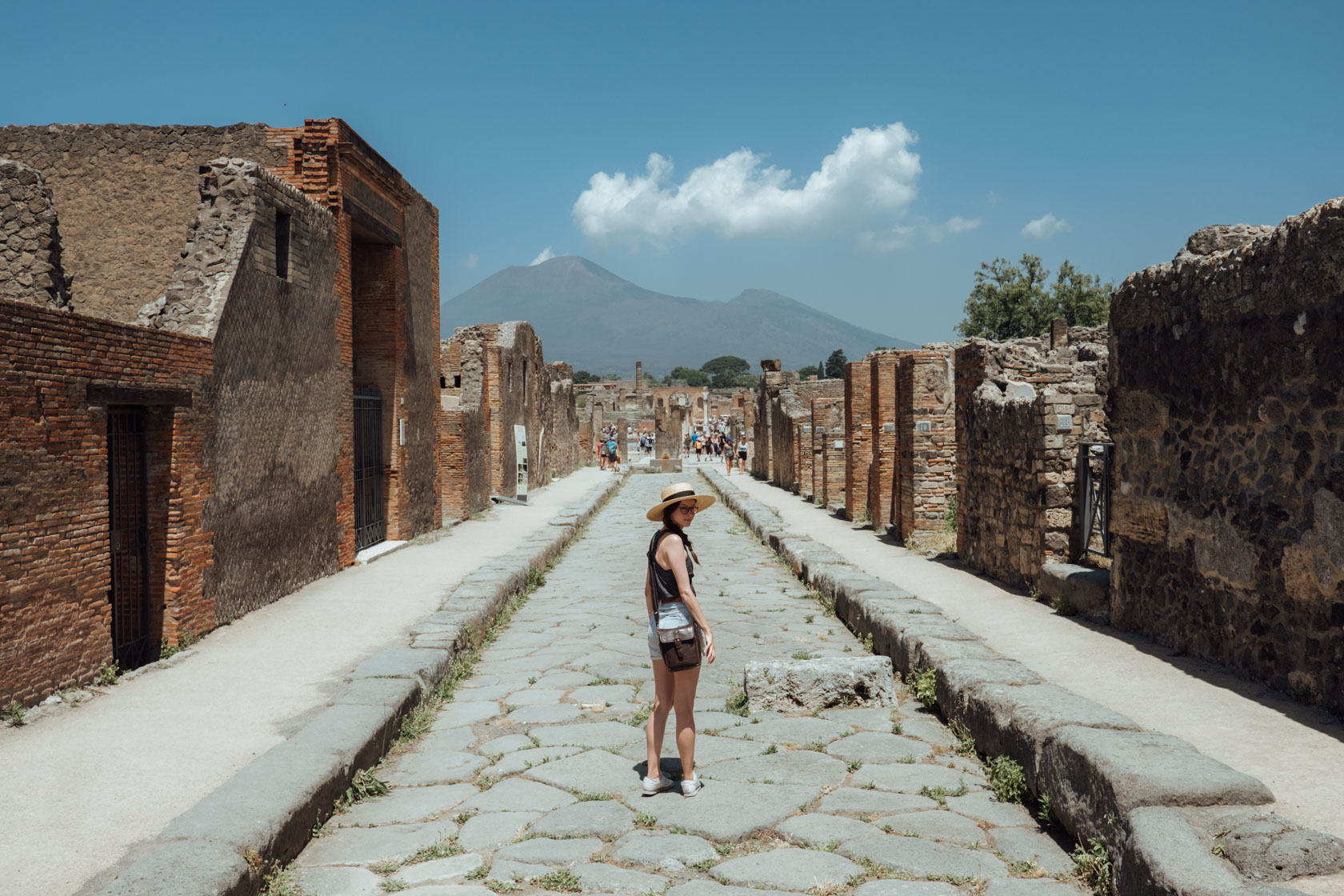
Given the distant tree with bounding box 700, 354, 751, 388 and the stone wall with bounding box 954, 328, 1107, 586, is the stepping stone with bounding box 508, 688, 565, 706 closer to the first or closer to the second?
the stone wall with bounding box 954, 328, 1107, 586

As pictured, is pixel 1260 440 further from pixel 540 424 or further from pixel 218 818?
pixel 540 424

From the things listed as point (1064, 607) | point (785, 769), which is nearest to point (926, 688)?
point (785, 769)

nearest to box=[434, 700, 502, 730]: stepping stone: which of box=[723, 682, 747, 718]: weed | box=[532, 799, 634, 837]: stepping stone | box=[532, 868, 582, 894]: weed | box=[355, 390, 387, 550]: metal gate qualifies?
box=[723, 682, 747, 718]: weed

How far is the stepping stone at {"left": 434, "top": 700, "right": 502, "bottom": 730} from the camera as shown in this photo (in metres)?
5.43

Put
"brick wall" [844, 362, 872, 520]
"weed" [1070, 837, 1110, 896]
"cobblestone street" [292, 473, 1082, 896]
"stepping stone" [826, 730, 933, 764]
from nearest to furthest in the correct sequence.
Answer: "weed" [1070, 837, 1110, 896] < "cobblestone street" [292, 473, 1082, 896] < "stepping stone" [826, 730, 933, 764] < "brick wall" [844, 362, 872, 520]

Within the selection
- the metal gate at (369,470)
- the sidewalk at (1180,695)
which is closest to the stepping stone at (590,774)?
the sidewalk at (1180,695)

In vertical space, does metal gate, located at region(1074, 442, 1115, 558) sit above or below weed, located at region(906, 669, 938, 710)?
above

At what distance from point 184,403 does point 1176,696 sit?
20.8ft

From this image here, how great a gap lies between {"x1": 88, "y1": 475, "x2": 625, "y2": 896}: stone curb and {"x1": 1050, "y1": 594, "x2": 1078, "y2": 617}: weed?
14.2 feet

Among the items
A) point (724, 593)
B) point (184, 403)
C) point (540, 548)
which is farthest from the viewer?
point (540, 548)

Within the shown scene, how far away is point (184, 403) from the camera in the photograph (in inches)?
272

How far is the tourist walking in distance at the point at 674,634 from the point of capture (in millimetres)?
4199

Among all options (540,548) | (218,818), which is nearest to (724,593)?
(540,548)

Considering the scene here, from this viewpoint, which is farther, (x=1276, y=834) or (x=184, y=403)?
(x=184, y=403)
